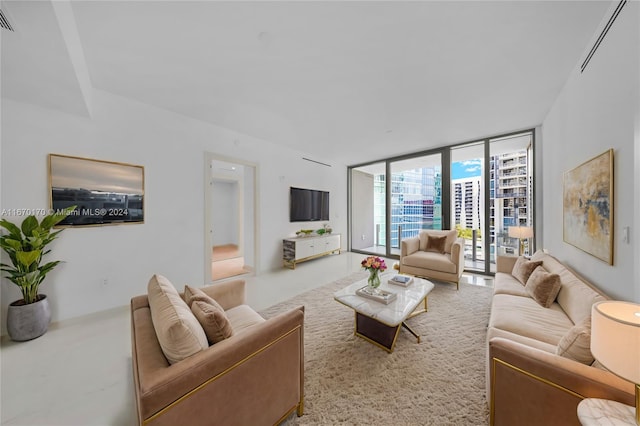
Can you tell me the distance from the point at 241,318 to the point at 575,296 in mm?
2725

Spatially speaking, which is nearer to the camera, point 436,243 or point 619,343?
point 619,343

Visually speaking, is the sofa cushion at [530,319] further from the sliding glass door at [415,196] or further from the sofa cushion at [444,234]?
the sliding glass door at [415,196]

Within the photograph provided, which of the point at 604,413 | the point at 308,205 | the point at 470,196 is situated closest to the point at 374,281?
the point at 604,413

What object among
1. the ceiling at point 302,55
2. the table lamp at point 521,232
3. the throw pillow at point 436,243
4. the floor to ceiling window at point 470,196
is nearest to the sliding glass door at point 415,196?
the floor to ceiling window at point 470,196

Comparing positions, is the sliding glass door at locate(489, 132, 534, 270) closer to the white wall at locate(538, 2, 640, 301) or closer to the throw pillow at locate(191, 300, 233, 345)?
the white wall at locate(538, 2, 640, 301)

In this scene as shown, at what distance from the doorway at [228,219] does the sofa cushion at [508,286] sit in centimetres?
383

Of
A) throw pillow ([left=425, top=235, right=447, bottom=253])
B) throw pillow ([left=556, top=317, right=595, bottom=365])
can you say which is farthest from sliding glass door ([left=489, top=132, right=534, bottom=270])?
throw pillow ([left=556, top=317, right=595, bottom=365])

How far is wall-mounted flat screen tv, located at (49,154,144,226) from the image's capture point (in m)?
2.42

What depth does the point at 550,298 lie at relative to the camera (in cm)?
199

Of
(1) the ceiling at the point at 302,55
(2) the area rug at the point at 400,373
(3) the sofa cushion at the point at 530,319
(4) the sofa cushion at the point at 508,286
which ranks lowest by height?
(2) the area rug at the point at 400,373

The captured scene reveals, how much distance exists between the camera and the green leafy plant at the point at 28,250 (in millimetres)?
2033

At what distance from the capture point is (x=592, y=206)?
1825 mm

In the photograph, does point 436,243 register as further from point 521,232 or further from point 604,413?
point 604,413

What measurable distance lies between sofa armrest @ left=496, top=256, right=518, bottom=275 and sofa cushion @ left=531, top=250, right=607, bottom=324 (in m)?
0.70
